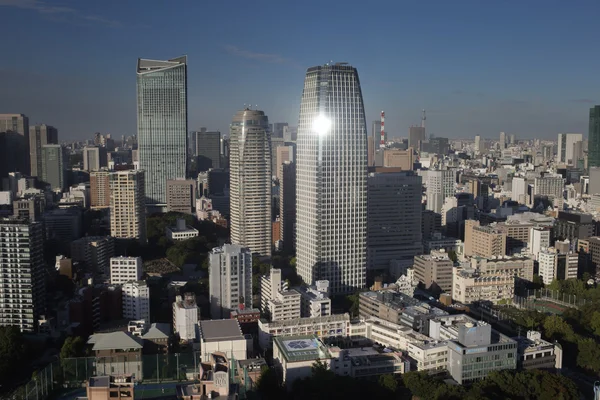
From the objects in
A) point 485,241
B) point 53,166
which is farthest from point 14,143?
point 485,241

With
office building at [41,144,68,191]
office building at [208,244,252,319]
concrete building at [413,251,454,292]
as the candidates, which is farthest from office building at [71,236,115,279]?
office building at [41,144,68,191]

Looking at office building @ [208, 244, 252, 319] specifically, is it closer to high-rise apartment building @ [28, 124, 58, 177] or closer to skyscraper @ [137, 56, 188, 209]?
skyscraper @ [137, 56, 188, 209]

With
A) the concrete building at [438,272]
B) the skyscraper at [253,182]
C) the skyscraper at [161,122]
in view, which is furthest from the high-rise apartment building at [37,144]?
the concrete building at [438,272]

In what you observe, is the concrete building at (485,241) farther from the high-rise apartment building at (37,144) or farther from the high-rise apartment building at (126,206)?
the high-rise apartment building at (37,144)

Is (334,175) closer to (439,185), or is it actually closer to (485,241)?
(485,241)

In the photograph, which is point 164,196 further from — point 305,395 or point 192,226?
point 305,395

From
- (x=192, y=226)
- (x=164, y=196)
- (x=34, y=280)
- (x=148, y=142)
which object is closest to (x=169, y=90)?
(x=148, y=142)
